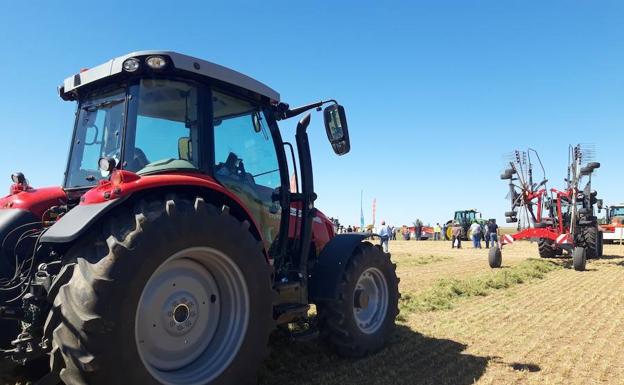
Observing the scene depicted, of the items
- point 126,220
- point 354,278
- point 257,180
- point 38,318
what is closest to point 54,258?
point 38,318

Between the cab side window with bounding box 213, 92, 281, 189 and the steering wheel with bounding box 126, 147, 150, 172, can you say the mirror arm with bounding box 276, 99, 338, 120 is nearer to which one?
the cab side window with bounding box 213, 92, 281, 189

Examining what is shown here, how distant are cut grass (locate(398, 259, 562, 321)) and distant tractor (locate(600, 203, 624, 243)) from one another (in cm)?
1841

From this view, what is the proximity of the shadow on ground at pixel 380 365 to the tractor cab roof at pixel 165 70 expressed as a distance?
2357mm

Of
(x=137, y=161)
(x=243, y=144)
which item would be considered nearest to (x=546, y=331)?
(x=243, y=144)

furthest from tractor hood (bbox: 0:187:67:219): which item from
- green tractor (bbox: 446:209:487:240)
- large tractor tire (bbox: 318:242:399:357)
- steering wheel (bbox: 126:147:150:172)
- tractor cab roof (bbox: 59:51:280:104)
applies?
green tractor (bbox: 446:209:487:240)

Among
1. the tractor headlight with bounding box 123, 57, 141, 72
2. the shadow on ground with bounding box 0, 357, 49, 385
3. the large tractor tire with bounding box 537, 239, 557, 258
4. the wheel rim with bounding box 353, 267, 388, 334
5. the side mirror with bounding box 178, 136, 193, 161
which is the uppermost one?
the tractor headlight with bounding box 123, 57, 141, 72

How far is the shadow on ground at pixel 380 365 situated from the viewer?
3.92 metres

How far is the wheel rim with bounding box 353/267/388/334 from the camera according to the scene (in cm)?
467

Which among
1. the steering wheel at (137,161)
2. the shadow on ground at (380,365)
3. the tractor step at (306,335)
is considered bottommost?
the shadow on ground at (380,365)

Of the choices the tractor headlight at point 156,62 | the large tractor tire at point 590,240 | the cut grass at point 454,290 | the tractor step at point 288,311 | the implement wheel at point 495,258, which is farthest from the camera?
the large tractor tire at point 590,240

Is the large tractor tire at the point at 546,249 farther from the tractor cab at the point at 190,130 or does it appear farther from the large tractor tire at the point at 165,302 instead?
the large tractor tire at the point at 165,302

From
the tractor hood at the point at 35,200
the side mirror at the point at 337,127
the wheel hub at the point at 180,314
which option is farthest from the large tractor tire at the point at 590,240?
the tractor hood at the point at 35,200

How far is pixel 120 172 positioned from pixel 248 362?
145 cm

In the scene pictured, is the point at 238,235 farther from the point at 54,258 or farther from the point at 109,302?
the point at 54,258
